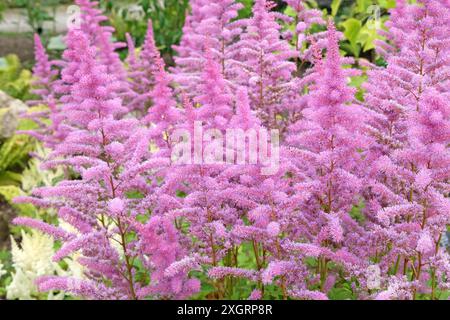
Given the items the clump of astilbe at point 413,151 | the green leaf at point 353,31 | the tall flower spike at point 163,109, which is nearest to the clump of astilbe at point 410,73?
the clump of astilbe at point 413,151

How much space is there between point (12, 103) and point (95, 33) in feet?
10.9

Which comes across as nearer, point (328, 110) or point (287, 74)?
point (328, 110)

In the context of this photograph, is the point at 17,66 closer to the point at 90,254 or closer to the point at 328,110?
the point at 90,254

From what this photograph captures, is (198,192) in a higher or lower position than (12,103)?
higher

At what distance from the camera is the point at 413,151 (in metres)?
3.43

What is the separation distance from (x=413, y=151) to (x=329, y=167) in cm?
63

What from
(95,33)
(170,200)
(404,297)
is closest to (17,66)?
(95,33)

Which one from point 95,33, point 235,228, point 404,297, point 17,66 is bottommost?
point 17,66

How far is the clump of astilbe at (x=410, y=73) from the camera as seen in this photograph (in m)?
4.21

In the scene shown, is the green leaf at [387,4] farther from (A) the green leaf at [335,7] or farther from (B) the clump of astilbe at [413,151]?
(B) the clump of astilbe at [413,151]

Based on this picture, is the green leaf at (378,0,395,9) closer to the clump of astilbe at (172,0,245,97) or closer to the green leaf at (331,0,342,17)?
the green leaf at (331,0,342,17)

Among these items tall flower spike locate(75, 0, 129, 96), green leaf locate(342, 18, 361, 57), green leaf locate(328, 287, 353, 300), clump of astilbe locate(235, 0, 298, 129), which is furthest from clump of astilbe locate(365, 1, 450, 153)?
green leaf locate(342, 18, 361, 57)

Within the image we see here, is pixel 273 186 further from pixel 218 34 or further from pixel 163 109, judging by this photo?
pixel 218 34

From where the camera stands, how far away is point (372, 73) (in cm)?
475
